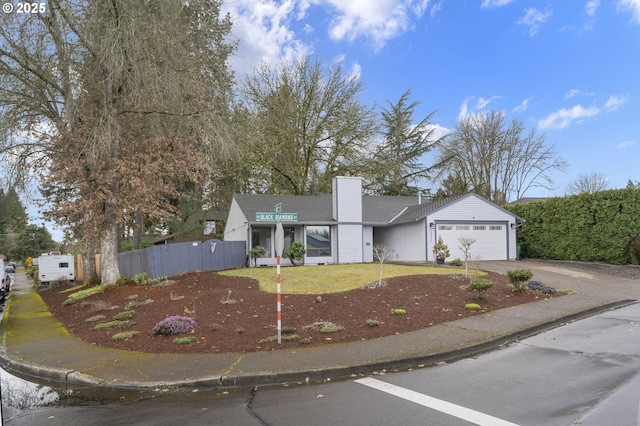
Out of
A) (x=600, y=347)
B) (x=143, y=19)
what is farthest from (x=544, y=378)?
(x=143, y=19)

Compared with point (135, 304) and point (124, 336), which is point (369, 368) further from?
point (135, 304)

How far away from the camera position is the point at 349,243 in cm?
2442

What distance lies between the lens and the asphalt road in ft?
14.2

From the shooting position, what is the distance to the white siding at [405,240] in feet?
79.1

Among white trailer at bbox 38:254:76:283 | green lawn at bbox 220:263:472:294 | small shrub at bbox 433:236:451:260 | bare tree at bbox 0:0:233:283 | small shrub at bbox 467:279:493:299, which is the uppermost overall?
bare tree at bbox 0:0:233:283

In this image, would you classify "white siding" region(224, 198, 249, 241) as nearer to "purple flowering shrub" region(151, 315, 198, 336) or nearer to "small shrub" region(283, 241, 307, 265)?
"small shrub" region(283, 241, 307, 265)

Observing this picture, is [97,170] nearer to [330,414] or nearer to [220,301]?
[220,301]

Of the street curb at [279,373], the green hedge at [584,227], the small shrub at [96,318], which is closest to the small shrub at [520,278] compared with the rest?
the street curb at [279,373]

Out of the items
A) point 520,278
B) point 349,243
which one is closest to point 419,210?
point 349,243

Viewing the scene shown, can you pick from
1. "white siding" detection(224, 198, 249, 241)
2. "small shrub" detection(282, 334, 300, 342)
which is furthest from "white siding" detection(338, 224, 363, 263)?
"small shrub" detection(282, 334, 300, 342)

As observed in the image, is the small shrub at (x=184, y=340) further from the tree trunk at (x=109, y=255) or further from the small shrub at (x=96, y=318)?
the tree trunk at (x=109, y=255)

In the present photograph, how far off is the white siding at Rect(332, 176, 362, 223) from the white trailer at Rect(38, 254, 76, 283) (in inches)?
738

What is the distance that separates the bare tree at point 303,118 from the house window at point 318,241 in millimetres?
7936

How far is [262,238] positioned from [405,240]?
29.3 ft
